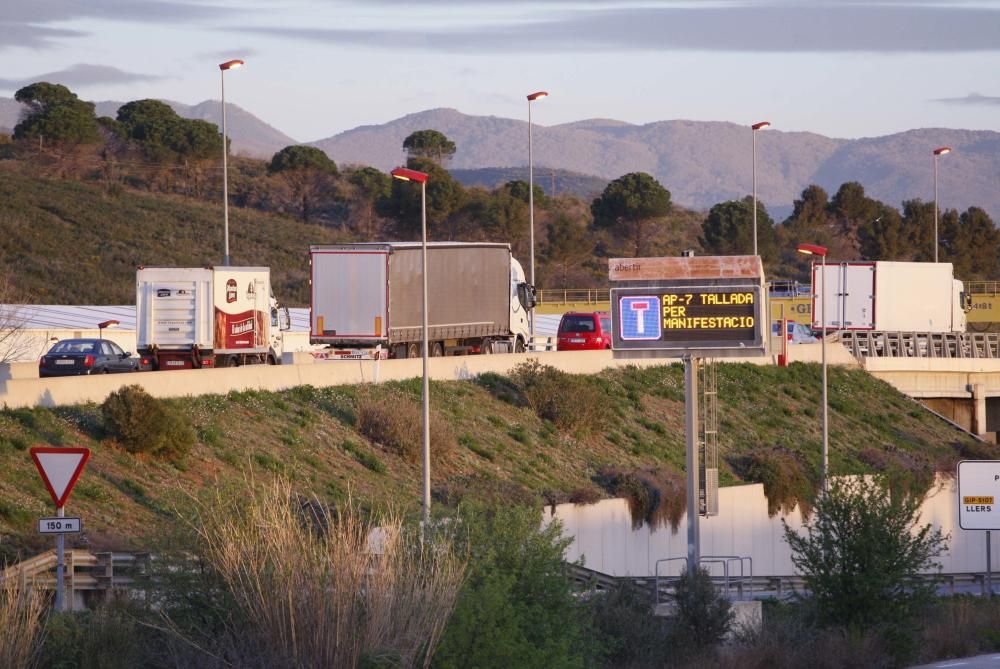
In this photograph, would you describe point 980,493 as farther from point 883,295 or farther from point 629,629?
point 883,295

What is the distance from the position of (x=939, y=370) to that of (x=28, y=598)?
5258cm

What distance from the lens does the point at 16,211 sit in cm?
7806

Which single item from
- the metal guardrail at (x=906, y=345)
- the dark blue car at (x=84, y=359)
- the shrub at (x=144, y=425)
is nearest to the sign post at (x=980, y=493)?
the shrub at (x=144, y=425)

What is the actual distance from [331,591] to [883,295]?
48.9 meters

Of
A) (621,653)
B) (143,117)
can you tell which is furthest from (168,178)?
(621,653)

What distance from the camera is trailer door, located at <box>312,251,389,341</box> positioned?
137 feet

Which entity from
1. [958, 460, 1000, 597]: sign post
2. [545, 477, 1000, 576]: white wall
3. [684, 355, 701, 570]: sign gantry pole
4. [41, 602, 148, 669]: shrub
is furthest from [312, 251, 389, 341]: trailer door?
[41, 602, 148, 669]: shrub

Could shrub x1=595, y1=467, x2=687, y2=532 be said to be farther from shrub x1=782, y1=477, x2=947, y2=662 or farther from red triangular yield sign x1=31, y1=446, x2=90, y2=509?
red triangular yield sign x1=31, y1=446, x2=90, y2=509

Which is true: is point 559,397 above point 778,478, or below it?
above

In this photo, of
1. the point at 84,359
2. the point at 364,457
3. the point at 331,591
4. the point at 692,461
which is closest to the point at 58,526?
the point at 331,591

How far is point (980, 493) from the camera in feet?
72.1

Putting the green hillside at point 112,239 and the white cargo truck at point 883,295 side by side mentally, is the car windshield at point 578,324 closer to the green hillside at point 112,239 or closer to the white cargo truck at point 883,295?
the white cargo truck at point 883,295

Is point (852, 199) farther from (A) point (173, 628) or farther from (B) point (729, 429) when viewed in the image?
(A) point (173, 628)

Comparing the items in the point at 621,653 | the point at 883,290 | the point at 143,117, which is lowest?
the point at 621,653
